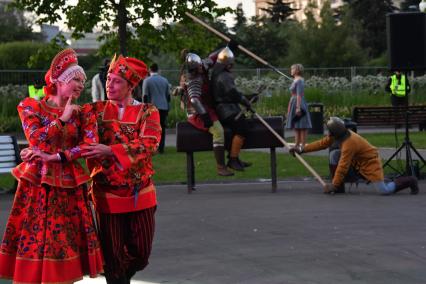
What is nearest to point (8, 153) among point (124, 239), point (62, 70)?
point (124, 239)

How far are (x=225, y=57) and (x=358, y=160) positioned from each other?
221cm

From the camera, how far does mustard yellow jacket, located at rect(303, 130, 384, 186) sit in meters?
Answer: 13.1

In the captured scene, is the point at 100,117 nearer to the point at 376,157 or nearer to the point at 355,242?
the point at 355,242

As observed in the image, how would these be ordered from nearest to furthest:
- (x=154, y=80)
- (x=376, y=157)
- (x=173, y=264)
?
(x=173, y=264), (x=376, y=157), (x=154, y=80)

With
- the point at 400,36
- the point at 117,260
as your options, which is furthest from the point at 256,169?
the point at 117,260

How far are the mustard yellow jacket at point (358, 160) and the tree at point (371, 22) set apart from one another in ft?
197

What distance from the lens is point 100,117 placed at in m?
6.51

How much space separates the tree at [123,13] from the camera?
69.6ft

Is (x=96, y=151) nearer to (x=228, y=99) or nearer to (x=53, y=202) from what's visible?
(x=53, y=202)

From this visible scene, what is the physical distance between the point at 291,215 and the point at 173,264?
3089 mm

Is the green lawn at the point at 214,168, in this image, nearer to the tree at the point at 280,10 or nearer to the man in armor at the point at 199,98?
the man in armor at the point at 199,98

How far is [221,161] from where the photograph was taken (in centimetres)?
1422

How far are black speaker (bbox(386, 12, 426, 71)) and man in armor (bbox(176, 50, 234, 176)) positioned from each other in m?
3.50

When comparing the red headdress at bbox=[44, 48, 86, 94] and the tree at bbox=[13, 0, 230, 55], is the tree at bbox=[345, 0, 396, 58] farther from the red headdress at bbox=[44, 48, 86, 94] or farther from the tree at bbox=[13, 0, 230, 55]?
the red headdress at bbox=[44, 48, 86, 94]
